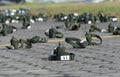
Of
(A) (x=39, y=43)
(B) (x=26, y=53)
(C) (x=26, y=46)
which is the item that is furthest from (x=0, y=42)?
(B) (x=26, y=53)

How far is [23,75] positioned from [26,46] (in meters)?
13.5

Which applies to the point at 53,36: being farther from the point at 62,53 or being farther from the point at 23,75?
the point at 23,75

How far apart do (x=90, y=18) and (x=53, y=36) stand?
2816 cm

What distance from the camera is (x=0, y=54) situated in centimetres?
3017

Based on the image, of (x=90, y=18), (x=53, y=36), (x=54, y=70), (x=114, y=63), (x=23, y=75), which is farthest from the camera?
(x=90, y=18)

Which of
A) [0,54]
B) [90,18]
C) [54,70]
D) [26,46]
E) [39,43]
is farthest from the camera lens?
[90,18]

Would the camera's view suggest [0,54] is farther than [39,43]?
No

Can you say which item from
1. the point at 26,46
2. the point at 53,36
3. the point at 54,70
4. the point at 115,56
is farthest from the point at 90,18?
the point at 54,70

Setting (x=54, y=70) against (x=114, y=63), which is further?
(x=114, y=63)

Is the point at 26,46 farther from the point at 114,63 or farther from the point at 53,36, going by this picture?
the point at 114,63

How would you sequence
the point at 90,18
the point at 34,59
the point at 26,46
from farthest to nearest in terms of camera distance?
the point at 90,18
the point at 26,46
the point at 34,59

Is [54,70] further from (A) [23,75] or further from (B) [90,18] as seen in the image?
(B) [90,18]

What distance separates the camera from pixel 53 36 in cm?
4200

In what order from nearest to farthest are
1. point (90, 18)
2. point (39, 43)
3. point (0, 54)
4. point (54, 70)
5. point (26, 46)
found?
1. point (54, 70)
2. point (0, 54)
3. point (26, 46)
4. point (39, 43)
5. point (90, 18)
